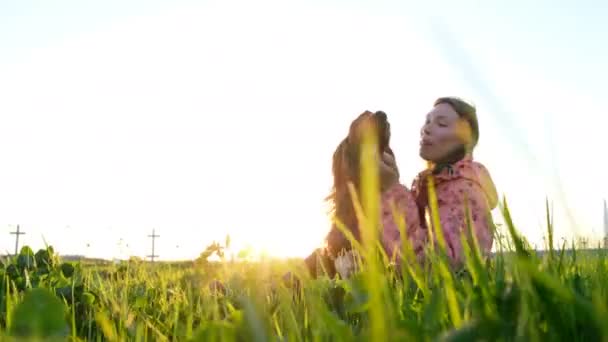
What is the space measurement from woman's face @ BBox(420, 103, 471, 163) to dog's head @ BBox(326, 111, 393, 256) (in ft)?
0.91

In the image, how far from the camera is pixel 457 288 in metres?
1.20

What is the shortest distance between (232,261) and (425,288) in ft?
1.14

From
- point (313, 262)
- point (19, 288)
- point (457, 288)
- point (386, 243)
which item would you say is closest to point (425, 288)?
point (457, 288)

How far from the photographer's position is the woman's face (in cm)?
494

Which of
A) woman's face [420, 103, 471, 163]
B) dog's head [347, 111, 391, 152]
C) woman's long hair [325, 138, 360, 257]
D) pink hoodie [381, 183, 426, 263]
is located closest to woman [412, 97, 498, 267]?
woman's face [420, 103, 471, 163]

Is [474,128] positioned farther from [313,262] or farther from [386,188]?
[313,262]

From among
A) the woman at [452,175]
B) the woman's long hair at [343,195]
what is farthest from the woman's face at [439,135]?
the woman's long hair at [343,195]

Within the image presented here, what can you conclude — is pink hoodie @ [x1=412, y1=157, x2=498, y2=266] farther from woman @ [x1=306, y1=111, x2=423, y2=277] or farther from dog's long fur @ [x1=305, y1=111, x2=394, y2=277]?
dog's long fur @ [x1=305, y1=111, x2=394, y2=277]

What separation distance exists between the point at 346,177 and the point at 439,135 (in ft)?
2.48

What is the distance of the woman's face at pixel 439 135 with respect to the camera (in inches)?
194

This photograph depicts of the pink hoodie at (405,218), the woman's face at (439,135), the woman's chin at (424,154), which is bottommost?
the pink hoodie at (405,218)

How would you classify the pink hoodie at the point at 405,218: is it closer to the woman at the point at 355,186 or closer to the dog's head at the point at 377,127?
the woman at the point at 355,186

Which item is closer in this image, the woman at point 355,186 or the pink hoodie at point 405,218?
the pink hoodie at point 405,218

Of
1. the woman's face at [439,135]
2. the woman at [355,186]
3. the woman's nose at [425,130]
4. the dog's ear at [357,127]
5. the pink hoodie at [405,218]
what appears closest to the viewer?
the pink hoodie at [405,218]
